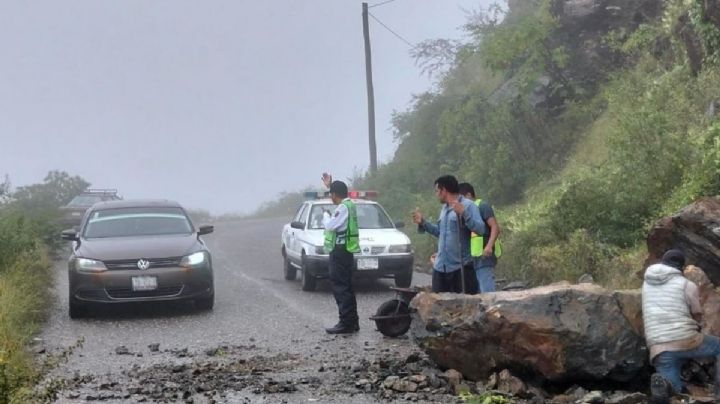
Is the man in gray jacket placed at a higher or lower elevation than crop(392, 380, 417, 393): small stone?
higher

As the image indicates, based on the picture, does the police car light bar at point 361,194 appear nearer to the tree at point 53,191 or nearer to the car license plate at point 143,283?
the car license plate at point 143,283

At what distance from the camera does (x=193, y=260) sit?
13.0 metres

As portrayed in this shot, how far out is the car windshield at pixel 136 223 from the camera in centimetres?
1391

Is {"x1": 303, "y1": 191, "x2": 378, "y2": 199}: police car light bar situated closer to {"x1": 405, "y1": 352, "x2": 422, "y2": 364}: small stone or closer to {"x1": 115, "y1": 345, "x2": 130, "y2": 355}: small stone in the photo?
{"x1": 115, "y1": 345, "x2": 130, "y2": 355}: small stone

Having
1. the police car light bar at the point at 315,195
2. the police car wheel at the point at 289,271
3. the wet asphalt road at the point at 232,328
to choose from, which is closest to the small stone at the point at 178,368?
the wet asphalt road at the point at 232,328

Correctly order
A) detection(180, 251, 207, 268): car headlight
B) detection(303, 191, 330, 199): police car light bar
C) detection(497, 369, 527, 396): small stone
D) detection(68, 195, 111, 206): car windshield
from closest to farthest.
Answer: detection(497, 369, 527, 396): small stone → detection(180, 251, 207, 268): car headlight → detection(303, 191, 330, 199): police car light bar → detection(68, 195, 111, 206): car windshield

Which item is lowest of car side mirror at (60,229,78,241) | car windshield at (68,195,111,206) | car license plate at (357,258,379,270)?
car license plate at (357,258,379,270)

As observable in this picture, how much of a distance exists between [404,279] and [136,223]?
4310 mm

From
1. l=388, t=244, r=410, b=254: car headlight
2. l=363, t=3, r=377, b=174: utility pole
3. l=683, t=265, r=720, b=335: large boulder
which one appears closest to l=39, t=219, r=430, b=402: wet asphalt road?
l=388, t=244, r=410, b=254: car headlight

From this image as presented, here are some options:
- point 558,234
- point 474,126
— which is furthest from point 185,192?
point 558,234

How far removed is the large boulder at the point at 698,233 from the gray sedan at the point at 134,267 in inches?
236

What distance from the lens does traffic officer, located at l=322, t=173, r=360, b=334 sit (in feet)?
37.1

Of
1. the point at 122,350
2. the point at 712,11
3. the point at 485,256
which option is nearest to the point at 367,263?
the point at 485,256

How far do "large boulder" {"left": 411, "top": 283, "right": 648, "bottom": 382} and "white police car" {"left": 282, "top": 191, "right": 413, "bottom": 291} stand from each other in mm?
6736
